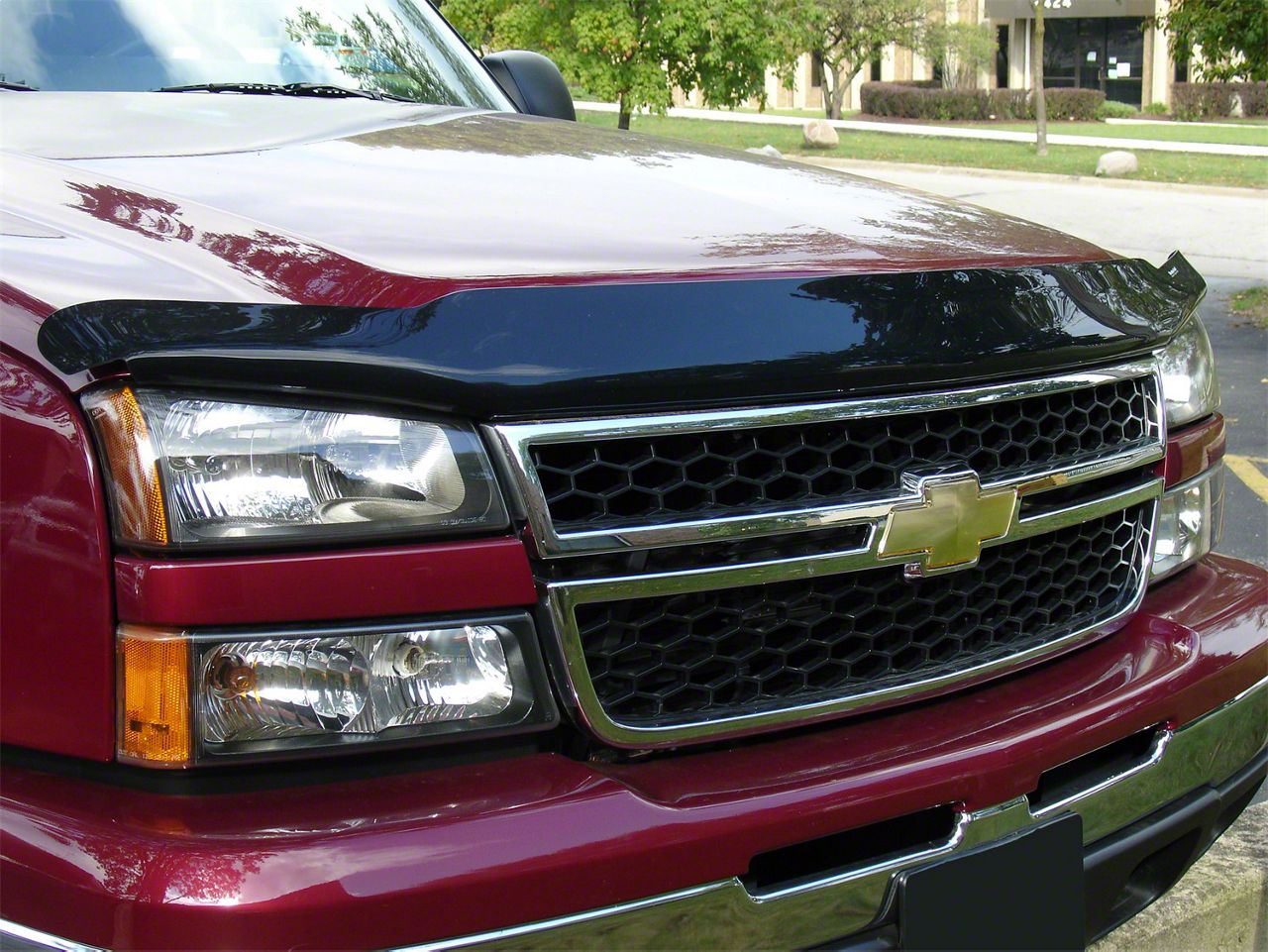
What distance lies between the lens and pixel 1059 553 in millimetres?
2020

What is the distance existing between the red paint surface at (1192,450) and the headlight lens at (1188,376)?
0.8 inches

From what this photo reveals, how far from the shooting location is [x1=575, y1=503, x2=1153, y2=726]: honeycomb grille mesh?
5.30 feet

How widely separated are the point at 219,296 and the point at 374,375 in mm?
199

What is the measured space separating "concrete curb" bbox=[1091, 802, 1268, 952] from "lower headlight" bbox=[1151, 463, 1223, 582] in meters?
0.61

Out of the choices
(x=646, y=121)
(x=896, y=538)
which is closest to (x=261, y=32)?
(x=896, y=538)

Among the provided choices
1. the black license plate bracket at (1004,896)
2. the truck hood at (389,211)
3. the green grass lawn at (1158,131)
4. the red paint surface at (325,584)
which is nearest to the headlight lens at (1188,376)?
the truck hood at (389,211)

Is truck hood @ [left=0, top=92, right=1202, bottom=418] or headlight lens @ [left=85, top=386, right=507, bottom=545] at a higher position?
truck hood @ [left=0, top=92, right=1202, bottom=418]

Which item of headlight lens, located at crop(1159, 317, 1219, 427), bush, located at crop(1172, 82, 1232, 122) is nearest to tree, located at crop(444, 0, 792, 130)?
headlight lens, located at crop(1159, 317, 1219, 427)

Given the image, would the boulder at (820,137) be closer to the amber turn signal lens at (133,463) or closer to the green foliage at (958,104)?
the green foliage at (958,104)

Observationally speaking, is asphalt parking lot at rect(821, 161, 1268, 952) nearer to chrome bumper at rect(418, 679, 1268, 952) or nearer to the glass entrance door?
chrome bumper at rect(418, 679, 1268, 952)

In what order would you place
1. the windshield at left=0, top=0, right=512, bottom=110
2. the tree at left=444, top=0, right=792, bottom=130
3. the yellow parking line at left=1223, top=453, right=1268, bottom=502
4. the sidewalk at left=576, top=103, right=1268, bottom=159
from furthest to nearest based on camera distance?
the sidewalk at left=576, top=103, right=1268, bottom=159 → the tree at left=444, top=0, right=792, bottom=130 → the yellow parking line at left=1223, top=453, right=1268, bottom=502 → the windshield at left=0, top=0, right=512, bottom=110

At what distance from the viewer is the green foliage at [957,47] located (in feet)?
132

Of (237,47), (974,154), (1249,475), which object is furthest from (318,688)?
(974,154)

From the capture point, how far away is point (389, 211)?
1.87 m
